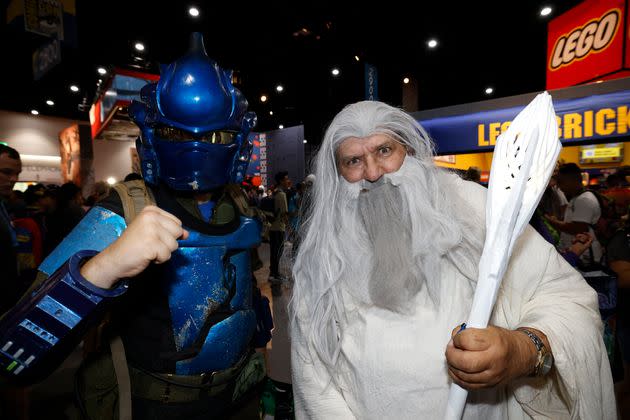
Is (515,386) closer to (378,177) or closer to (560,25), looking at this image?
(378,177)

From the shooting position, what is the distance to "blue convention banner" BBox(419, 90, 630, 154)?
5156mm

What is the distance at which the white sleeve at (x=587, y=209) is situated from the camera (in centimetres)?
348

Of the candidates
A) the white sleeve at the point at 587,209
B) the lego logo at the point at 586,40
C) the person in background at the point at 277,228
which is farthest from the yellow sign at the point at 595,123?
the person in background at the point at 277,228

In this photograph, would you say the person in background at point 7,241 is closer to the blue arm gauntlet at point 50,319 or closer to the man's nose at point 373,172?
the blue arm gauntlet at point 50,319

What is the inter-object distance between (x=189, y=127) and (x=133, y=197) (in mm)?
339

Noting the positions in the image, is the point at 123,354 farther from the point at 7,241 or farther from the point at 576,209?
the point at 576,209

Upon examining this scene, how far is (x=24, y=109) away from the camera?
479 inches

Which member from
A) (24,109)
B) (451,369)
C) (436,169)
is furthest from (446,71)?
(24,109)

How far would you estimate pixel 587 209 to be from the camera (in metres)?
3.51

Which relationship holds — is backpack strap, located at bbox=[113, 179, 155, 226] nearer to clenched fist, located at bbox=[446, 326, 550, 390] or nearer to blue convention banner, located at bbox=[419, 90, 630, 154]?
clenched fist, located at bbox=[446, 326, 550, 390]

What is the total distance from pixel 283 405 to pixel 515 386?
3.46 ft

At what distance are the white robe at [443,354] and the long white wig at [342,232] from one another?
61mm

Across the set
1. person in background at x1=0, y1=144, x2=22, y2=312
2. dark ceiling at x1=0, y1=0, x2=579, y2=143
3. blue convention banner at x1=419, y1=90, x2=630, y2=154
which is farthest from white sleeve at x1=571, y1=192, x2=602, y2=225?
person in background at x1=0, y1=144, x2=22, y2=312

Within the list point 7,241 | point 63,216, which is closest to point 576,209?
point 7,241
